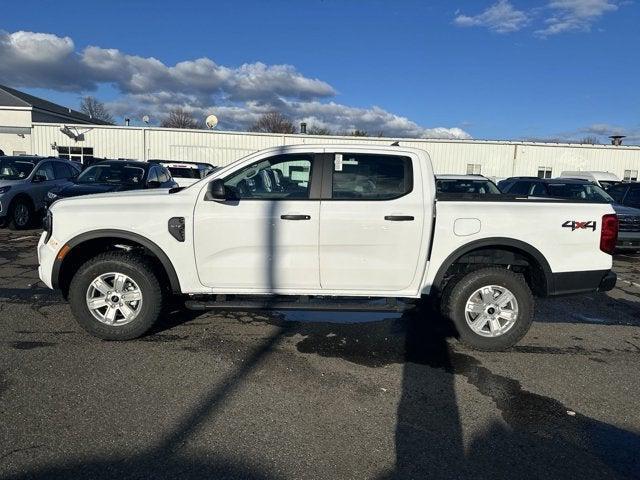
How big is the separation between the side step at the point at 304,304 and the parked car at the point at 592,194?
7.62 metres

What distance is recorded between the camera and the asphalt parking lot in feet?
9.69

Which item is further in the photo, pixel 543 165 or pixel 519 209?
pixel 543 165

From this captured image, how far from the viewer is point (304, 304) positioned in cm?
481

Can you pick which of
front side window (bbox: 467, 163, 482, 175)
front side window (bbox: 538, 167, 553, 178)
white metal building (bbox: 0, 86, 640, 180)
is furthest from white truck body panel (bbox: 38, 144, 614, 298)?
front side window (bbox: 538, 167, 553, 178)

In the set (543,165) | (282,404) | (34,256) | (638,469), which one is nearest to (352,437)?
(282,404)

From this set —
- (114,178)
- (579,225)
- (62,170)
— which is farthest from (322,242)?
(62,170)

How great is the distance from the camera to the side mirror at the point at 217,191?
4.53 meters

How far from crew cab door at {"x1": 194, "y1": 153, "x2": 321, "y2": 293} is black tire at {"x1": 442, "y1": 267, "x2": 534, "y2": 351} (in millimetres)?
1415

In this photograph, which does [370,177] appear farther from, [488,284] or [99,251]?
[99,251]

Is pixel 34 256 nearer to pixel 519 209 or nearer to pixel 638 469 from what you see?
pixel 519 209

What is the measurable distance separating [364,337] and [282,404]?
1757 millimetres

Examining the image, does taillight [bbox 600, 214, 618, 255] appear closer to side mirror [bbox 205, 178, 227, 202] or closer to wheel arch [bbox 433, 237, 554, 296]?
wheel arch [bbox 433, 237, 554, 296]

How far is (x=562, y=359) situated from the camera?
189 inches

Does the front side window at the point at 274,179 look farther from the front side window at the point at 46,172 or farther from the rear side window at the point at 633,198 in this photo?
the rear side window at the point at 633,198
